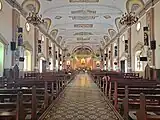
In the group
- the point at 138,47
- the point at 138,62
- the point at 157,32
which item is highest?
the point at 157,32

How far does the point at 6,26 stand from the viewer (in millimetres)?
11367

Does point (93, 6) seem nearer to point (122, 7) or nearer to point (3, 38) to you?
point (122, 7)

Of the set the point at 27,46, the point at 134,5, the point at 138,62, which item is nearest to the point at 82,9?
the point at 134,5

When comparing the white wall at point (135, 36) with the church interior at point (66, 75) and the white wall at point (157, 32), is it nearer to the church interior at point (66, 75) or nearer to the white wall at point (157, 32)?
the church interior at point (66, 75)

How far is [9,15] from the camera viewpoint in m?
11.8

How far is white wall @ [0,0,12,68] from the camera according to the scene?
10797 millimetres

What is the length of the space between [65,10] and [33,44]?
11.1 feet

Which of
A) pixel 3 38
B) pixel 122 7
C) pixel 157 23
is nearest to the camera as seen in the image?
pixel 3 38

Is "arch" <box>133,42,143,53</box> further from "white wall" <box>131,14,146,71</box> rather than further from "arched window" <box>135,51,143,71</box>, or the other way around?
"arched window" <box>135,51,143,71</box>

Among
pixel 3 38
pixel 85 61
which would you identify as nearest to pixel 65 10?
pixel 3 38

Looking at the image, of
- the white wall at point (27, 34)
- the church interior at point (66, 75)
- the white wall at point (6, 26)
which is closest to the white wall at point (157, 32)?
the church interior at point (66, 75)

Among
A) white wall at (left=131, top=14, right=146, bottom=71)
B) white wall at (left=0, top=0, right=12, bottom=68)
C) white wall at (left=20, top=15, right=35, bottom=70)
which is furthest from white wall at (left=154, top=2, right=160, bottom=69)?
white wall at (left=20, top=15, right=35, bottom=70)

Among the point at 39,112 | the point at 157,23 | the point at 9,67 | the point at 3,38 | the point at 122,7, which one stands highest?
the point at 122,7

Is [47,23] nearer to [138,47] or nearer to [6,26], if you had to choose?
[138,47]
